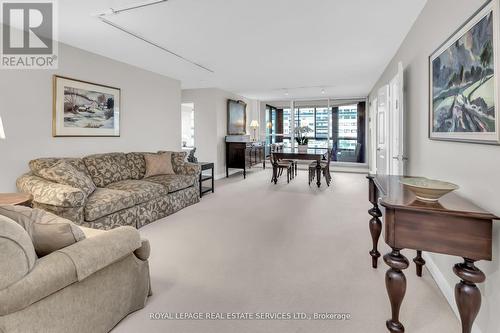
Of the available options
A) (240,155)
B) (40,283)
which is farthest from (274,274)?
(240,155)

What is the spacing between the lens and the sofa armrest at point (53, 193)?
2689 millimetres

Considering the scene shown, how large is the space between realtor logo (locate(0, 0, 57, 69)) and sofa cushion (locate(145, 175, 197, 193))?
2.01 metres

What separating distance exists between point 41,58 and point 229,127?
478 centimetres

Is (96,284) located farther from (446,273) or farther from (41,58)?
(41,58)

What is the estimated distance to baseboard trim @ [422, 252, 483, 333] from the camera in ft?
5.86

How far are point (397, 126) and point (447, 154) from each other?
3.91 ft

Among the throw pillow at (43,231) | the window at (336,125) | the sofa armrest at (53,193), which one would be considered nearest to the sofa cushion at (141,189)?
the sofa armrest at (53,193)

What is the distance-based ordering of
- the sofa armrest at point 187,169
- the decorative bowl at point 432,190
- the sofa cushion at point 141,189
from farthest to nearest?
the sofa armrest at point 187,169 < the sofa cushion at point 141,189 < the decorative bowl at point 432,190

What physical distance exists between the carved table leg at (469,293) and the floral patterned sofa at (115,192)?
3.15 metres

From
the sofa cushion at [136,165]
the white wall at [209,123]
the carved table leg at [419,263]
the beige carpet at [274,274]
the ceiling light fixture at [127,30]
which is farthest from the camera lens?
the white wall at [209,123]

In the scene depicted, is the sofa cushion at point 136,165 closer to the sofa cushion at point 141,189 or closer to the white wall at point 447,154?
the sofa cushion at point 141,189

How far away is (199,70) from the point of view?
5.13 m

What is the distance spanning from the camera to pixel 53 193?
273 centimetres

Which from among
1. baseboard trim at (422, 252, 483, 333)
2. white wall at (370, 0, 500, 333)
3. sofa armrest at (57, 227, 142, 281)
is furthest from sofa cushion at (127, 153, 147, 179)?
baseboard trim at (422, 252, 483, 333)
